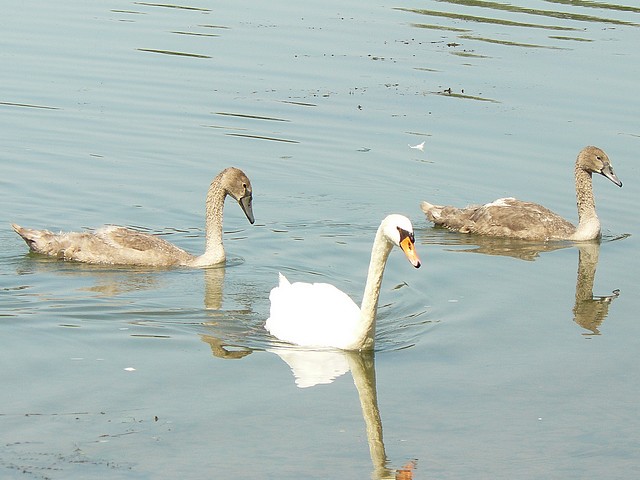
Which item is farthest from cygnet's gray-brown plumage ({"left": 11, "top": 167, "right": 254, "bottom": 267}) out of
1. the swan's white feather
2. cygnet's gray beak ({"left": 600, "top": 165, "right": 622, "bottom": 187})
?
cygnet's gray beak ({"left": 600, "top": 165, "right": 622, "bottom": 187})

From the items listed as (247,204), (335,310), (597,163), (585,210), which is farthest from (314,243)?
(597,163)

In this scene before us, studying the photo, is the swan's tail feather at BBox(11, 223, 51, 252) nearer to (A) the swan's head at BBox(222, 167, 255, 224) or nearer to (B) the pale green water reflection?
(B) the pale green water reflection

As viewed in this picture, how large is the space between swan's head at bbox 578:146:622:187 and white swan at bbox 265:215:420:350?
5.54 metres

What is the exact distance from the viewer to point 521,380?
34.1ft

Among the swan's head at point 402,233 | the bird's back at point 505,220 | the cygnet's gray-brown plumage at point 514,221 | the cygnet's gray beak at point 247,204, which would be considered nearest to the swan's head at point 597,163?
the cygnet's gray-brown plumage at point 514,221

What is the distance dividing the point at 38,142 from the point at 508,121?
673cm

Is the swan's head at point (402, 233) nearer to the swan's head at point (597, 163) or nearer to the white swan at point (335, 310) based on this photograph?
the white swan at point (335, 310)

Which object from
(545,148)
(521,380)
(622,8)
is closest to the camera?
(521,380)

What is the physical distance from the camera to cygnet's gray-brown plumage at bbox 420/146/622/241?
1527cm

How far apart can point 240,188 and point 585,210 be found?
4.20 m

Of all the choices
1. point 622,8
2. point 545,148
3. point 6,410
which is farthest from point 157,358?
point 622,8

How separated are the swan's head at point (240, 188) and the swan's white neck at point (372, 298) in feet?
12.0

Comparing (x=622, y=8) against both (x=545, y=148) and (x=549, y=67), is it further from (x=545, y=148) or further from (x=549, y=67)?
(x=545, y=148)

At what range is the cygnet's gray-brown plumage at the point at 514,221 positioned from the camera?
1527 cm
